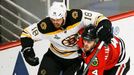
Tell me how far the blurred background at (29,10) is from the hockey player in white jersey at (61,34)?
0.78 m

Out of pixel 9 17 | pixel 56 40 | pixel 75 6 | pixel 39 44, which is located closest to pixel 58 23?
pixel 56 40

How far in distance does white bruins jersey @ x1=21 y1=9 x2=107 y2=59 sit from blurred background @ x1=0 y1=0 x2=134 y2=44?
0.78 m

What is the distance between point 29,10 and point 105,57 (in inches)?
67.9

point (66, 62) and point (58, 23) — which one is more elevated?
point (58, 23)

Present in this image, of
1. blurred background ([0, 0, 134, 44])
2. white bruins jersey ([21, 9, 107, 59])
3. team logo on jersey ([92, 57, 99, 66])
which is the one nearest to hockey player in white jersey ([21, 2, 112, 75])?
white bruins jersey ([21, 9, 107, 59])

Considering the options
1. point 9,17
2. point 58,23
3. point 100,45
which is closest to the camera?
point 100,45

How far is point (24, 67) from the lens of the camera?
4.09 meters

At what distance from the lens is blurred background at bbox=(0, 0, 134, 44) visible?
14.2ft

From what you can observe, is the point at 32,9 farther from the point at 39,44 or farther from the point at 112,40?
the point at 112,40

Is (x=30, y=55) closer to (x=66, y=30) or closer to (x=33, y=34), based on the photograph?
(x=33, y=34)

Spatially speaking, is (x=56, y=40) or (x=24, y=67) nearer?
(x=56, y=40)

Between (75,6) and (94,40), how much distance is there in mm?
1340

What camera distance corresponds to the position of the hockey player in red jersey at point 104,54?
2.97m

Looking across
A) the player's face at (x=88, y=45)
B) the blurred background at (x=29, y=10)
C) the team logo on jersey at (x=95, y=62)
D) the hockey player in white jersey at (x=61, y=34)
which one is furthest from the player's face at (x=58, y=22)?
the blurred background at (x=29, y=10)
